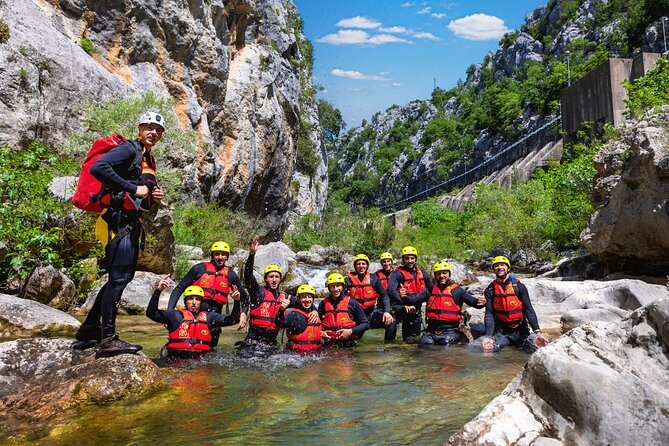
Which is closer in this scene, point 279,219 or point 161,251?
point 161,251

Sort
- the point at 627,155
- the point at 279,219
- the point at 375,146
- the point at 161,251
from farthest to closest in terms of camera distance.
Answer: the point at 375,146 < the point at 279,219 < the point at 161,251 < the point at 627,155

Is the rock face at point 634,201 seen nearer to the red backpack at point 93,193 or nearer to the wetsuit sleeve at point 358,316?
the wetsuit sleeve at point 358,316

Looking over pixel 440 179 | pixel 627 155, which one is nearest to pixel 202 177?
pixel 627 155

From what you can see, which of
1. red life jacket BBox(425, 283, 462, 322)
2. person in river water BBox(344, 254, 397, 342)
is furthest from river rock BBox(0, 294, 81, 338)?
red life jacket BBox(425, 283, 462, 322)

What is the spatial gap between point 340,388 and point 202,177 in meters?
18.7

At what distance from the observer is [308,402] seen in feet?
14.9

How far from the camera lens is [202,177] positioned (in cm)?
2241

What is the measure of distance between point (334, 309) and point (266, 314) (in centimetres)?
114

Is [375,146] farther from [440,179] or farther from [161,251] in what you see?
[161,251]

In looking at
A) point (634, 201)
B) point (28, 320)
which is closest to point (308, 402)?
point (28, 320)

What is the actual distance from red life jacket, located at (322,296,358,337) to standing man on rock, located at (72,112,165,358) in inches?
144

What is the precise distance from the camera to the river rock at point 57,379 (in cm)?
382

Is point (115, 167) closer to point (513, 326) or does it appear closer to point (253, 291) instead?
point (253, 291)

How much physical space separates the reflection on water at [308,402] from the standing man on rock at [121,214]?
0.73m
